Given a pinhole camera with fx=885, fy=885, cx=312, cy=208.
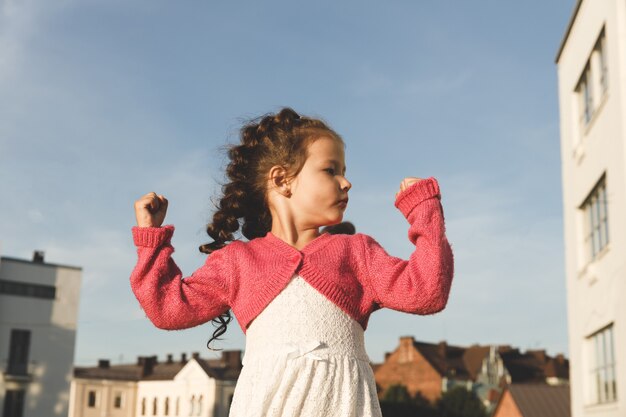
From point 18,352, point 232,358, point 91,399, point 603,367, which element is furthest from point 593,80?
point 91,399

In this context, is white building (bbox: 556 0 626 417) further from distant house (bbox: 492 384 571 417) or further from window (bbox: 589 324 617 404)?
distant house (bbox: 492 384 571 417)

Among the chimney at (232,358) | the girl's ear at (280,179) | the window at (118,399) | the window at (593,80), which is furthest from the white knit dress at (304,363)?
the window at (118,399)

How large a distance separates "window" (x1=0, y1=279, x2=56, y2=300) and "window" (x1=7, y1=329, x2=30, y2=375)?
1.62m

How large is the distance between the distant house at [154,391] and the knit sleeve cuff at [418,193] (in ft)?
150

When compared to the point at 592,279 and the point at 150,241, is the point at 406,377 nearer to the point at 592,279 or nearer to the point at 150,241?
the point at 592,279

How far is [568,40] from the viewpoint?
722 inches

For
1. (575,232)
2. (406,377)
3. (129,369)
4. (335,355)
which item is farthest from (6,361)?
(335,355)

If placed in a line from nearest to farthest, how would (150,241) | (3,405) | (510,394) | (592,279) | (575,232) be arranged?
(150,241)
(592,279)
(575,232)
(510,394)
(3,405)

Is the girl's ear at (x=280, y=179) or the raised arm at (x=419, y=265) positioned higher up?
the girl's ear at (x=280, y=179)

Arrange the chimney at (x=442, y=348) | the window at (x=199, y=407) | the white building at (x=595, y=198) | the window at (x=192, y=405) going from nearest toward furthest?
the white building at (x=595, y=198) < the window at (x=199, y=407) < the window at (x=192, y=405) < the chimney at (x=442, y=348)

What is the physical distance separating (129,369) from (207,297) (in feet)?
188

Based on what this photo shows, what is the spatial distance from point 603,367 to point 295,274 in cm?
1428

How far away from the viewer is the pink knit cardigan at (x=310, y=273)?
2.55 metres

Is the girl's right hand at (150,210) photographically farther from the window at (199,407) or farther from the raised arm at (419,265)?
the window at (199,407)
